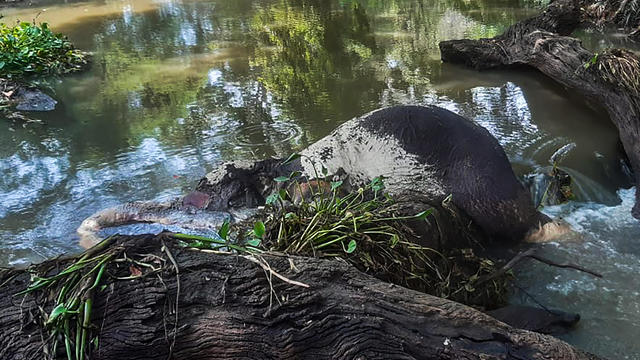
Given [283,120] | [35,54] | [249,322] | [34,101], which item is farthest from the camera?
[35,54]

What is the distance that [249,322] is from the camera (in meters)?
1.97

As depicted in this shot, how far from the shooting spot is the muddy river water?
4062 millimetres

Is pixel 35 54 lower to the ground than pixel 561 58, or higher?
higher

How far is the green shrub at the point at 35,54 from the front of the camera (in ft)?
30.5

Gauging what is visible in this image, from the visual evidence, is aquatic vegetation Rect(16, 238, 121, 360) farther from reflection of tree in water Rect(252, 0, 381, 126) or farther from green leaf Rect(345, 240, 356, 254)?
reflection of tree in water Rect(252, 0, 381, 126)

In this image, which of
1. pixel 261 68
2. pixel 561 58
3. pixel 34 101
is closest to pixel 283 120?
pixel 261 68

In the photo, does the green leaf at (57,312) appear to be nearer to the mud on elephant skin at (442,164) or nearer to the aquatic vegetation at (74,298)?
the aquatic vegetation at (74,298)

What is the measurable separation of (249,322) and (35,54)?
9358 mm

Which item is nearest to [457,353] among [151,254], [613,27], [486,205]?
[151,254]

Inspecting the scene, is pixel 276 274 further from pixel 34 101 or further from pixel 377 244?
pixel 34 101

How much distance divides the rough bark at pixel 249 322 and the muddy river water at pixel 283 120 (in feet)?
4.89

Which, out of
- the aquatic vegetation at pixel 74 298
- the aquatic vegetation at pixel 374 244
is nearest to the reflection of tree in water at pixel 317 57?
the aquatic vegetation at pixel 374 244

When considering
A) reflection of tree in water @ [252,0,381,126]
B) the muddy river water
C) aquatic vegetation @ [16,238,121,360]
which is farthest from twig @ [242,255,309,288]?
reflection of tree in water @ [252,0,381,126]

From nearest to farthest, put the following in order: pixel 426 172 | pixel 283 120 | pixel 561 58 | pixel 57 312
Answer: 1. pixel 57 312
2. pixel 426 172
3. pixel 561 58
4. pixel 283 120
